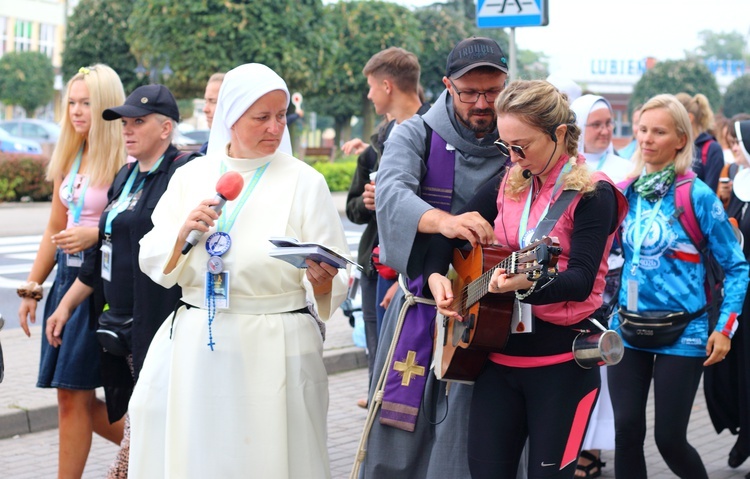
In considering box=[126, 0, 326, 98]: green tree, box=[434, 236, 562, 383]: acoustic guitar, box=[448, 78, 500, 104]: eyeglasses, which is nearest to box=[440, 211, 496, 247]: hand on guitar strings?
box=[434, 236, 562, 383]: acoustic guitar

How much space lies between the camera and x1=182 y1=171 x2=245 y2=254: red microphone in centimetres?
395

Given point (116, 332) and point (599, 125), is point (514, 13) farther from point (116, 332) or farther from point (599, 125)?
point (116, 332)

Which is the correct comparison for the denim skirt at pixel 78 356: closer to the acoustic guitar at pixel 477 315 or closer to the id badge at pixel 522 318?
the acoustic guitar at pixel 477 315

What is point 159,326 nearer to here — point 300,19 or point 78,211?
point 78,211

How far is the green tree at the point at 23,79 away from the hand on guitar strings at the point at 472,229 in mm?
57970

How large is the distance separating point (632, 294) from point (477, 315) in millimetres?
1983

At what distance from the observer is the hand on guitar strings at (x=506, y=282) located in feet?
10.7

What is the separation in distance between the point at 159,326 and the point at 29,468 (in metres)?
2.07

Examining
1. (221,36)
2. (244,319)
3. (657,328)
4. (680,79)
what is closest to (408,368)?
(244,319)

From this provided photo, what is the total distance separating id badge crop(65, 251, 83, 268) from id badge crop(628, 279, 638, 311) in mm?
2724

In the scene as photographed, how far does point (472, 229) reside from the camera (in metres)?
3.77

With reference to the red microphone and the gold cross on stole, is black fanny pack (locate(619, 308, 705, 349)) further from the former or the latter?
the red microphone

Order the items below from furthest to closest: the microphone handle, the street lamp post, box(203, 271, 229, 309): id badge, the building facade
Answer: the building facade, the street lamp post, box(203, 271, 229, 309): id badge, the microphone handle

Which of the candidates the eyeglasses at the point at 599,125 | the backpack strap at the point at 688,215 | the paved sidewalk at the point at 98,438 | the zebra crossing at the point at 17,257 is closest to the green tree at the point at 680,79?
the zebra crossing at the point at 17,257
